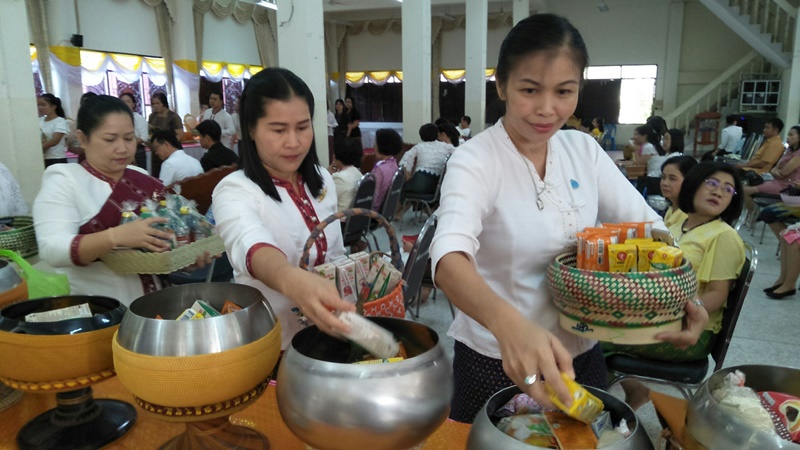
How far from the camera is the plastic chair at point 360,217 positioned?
388 centimetres

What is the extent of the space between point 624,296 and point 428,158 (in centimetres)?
484

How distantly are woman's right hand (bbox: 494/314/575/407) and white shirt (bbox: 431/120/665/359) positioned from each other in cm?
31

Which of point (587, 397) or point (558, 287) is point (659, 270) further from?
point (587, 397)

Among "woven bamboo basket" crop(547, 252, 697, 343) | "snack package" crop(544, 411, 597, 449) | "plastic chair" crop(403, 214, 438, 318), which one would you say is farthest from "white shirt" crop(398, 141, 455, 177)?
"snack package" crop(544, 411, 597, 449)

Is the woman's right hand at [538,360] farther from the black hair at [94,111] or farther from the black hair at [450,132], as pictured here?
the black hair at [450,132]

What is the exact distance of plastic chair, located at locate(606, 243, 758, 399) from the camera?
1.90 m

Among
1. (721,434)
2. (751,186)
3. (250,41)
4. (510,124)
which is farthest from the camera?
(250,41)

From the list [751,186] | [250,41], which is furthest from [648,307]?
[250,41]

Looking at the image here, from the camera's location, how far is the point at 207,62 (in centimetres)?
1259

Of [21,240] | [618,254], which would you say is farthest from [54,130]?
[618,254]

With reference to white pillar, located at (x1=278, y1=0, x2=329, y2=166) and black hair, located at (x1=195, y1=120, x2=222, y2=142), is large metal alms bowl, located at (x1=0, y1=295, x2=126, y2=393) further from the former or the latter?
black hair, located at (x1=195, y1=120, x2=222, y2=142)

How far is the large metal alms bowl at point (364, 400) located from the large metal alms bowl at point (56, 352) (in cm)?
37

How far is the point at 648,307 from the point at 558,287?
15 cm

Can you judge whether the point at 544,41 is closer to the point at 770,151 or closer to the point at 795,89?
the point at 770,151
